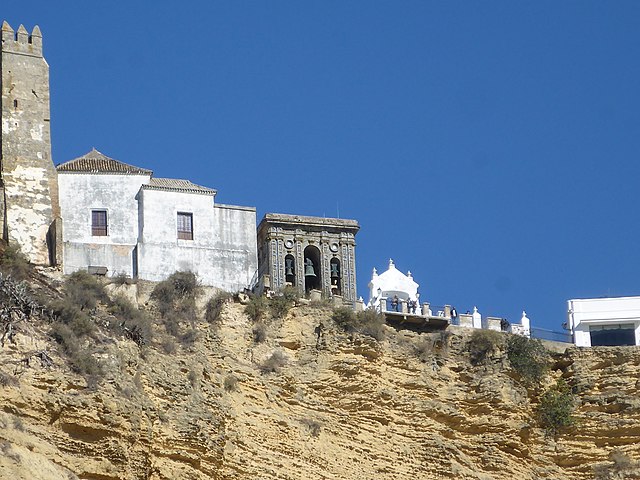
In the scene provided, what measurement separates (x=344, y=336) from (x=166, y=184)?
6.71 metres

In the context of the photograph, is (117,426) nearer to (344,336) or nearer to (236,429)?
(236,429)

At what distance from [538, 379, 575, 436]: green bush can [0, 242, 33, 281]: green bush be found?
14587 millimetres

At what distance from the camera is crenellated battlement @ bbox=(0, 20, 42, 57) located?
48.4m

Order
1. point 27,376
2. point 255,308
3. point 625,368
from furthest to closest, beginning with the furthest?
1. point 625,368
2. point 255,308
3. point 27,376

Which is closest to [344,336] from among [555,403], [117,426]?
[555,403]

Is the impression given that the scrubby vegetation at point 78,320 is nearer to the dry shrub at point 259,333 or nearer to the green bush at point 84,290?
the green bush at point 84,290

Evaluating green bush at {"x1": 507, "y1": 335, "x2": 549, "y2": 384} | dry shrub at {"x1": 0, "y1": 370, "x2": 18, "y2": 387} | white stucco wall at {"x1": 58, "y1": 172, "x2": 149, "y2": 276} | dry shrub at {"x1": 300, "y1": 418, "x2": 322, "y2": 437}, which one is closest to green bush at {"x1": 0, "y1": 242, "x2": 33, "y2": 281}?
white stucco wall at {"x1": 58, "y1": 172, "x2": 149, "y2": 276}

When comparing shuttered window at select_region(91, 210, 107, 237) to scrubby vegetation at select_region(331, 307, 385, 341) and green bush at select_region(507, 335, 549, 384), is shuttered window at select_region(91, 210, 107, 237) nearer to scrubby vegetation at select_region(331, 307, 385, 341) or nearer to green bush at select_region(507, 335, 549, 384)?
scrubby vegetation at select_region(331, 307, 385, 341)

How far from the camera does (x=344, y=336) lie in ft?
154

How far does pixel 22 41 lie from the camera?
48719mm

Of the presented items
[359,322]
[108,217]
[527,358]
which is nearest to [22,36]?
[108,217]

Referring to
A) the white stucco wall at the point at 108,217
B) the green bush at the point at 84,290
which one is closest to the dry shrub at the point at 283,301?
the white stucco wall at the point at 108,217

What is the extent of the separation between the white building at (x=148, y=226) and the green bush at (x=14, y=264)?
281cm

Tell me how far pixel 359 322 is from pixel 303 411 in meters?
3.49
